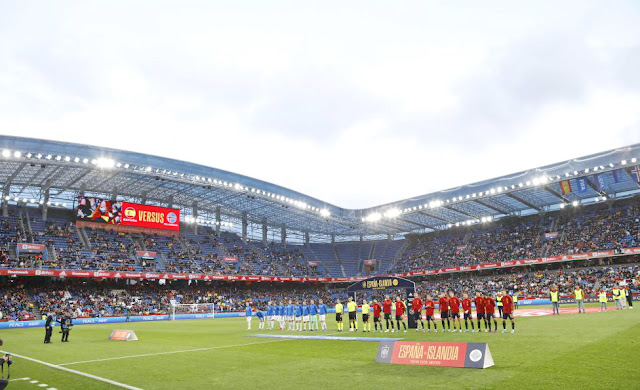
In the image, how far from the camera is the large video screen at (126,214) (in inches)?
2068

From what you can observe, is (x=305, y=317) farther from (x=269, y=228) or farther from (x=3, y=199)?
(x=269, y=228)

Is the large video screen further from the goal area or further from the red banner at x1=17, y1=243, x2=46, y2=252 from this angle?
A: the goal area

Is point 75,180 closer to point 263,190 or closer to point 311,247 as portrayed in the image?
point 263,190

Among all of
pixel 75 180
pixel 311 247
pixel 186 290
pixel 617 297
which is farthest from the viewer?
pixel 311 247

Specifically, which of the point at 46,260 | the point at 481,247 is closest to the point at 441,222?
the point at 481,247

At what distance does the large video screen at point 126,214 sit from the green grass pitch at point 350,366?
36.6m

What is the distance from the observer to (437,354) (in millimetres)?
11773

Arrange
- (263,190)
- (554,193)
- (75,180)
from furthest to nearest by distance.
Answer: (263,190) < (554,193) < (75,180)

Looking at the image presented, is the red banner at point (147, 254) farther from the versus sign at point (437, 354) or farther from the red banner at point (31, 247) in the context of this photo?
the versus sign at point (437, 354)

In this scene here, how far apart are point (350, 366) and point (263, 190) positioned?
45816mm

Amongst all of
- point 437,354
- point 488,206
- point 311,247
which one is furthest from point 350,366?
point 311,247

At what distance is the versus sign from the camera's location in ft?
36.6

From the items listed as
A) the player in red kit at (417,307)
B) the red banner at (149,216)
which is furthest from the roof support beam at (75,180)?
the player in red kit at (417,307)

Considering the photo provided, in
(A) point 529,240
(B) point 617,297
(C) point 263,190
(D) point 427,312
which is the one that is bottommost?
(B) point 617,297
